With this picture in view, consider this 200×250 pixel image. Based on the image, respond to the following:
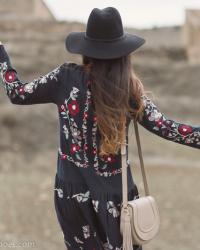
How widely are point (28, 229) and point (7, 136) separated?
6645 millimetres

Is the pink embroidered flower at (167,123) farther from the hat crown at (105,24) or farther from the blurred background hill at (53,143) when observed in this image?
the blurred background hill at (53,143)

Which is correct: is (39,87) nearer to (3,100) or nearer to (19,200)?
(19,200)

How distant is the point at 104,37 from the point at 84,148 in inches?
19.1

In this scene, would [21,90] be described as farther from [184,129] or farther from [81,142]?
[184,129]

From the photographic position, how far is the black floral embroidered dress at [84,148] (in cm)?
283

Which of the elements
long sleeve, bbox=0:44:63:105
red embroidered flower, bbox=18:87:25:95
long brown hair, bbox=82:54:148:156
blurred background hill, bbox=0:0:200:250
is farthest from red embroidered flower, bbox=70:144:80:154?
blurred background hill, bbox=0:0:200:250

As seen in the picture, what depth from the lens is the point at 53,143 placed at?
14469mm

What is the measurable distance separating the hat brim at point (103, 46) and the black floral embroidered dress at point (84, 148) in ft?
0.34

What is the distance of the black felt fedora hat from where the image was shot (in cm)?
277

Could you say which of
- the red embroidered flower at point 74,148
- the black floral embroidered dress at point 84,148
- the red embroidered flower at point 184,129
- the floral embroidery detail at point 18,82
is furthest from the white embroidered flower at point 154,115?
the floral embroidery detail at point 18,82

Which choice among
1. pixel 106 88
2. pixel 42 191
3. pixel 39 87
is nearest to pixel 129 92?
pixel 106 88

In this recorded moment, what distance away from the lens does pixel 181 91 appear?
871 inches

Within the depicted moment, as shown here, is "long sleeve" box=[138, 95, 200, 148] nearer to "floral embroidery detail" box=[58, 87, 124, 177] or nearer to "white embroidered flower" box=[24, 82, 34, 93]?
"floral embroidery detail" box=[58, 87, 124, 177]

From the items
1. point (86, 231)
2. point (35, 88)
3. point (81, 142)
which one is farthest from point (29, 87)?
point (86, 231)
